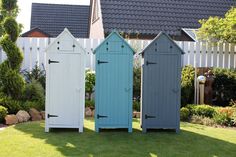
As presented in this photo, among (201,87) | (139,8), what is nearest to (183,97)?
(201,87)

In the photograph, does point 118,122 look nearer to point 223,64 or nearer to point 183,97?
A: point 183,97

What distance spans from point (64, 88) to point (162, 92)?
2038 millimetres

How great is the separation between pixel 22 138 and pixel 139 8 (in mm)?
14109

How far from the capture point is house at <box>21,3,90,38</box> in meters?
28.9

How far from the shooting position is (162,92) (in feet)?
26.5

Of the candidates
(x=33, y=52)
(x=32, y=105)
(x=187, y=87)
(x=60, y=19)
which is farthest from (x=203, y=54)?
(x=60, y=19)

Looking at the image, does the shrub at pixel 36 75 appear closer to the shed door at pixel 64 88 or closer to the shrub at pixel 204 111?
the shed door at pixel 64 88

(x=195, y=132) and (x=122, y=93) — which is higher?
(x=122, y=93)

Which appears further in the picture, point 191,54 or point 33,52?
point 191,54

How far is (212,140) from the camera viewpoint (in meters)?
7.38

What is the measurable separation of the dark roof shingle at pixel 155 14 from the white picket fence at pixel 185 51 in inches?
186

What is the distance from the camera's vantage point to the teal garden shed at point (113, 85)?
789 cm

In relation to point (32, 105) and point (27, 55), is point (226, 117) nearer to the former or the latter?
point (32, 105)

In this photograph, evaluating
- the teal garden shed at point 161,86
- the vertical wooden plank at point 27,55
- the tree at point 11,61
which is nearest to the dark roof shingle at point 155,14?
the vertical wooden plank at point 27,55
